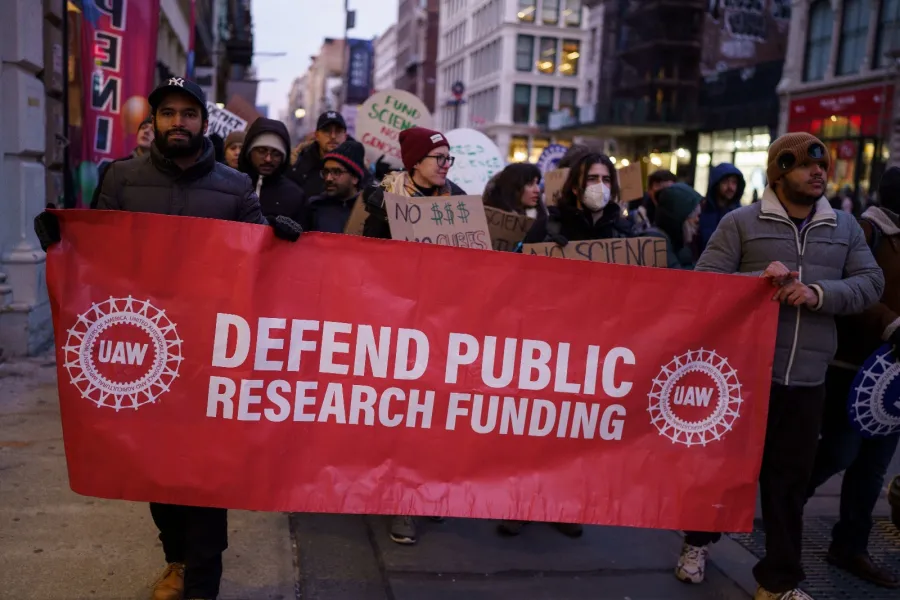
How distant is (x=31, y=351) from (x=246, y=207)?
445 cm

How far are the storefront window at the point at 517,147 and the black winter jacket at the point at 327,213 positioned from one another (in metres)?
60.4

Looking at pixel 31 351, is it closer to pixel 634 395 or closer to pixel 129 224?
pixel 129 224

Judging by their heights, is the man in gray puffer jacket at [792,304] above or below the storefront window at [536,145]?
below

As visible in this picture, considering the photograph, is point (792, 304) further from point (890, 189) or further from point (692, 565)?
point (692, 565)

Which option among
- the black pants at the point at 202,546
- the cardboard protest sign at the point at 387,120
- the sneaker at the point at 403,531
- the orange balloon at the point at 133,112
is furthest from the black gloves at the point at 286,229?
the cardboard protest sign at the point at 387,120

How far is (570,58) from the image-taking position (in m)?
67.6

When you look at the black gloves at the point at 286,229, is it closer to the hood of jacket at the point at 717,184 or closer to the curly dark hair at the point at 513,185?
the curly dark hair at the point at 513,185

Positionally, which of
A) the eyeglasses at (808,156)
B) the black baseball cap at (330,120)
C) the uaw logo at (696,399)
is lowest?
the uaw logo at (696,399)

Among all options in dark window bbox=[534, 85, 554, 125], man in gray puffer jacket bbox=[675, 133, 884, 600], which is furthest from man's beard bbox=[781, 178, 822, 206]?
dark window bbox=[534, 85, 554, 125]

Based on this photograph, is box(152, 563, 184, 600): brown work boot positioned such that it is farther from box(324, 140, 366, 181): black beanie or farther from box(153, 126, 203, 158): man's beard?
box(324, 140, 366, 181): black beanie

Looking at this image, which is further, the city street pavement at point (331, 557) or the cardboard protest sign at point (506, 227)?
the cardboard protest sign at point (506, 227)

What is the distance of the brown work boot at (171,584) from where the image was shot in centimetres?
338

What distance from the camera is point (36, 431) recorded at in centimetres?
526

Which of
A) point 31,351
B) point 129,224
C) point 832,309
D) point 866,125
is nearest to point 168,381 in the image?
point 129,224
